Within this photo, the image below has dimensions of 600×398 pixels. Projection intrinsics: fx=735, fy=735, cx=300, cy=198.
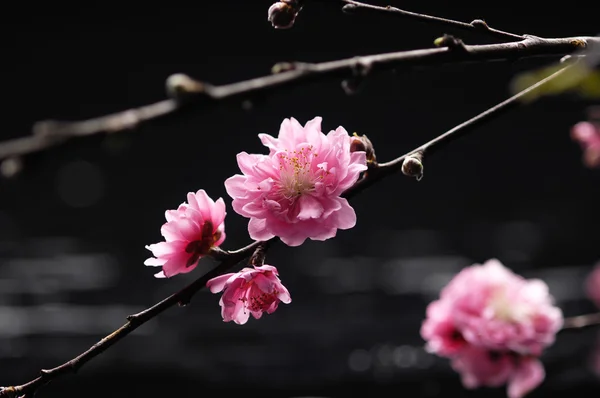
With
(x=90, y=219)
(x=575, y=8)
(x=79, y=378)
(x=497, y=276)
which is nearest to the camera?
(x=497, y=276)

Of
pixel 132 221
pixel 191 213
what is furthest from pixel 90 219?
pixel 191 213

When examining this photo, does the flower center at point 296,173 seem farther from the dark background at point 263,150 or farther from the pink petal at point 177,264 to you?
the dark background at point 263,150

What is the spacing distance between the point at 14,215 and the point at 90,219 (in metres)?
0.30

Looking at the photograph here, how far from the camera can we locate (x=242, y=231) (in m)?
2.53

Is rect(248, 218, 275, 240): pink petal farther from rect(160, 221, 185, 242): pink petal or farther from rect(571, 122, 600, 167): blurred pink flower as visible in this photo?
rect(571, 122, 600, 167): blurred pink flower

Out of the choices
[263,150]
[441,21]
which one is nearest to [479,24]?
[441,21]

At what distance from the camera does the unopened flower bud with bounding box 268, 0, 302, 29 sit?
0.34 m

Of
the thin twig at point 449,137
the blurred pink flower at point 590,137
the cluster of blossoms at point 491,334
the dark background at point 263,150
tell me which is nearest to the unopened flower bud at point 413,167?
the thin twig at point 449,137

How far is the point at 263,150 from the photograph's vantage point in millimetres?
2018

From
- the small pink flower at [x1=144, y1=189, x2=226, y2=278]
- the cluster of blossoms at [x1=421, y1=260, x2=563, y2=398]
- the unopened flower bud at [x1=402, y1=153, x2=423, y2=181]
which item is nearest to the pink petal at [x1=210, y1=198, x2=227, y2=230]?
the small pink flower at [x1=144, y1=189, x2=226, y2=278]

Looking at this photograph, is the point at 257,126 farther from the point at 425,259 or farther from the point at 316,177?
the point at 316,177

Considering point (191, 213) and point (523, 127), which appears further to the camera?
point (523, 127)

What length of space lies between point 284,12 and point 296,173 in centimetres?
8

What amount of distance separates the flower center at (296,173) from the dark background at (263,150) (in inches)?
51.0
